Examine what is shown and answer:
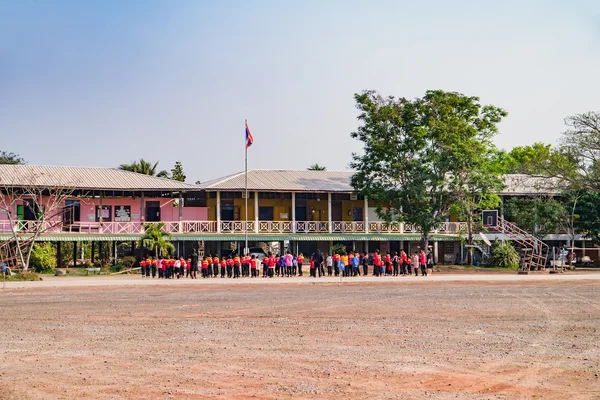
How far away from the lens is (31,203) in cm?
4631

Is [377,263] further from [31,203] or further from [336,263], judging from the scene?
[31,203]

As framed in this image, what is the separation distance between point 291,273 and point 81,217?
14798 millimetres

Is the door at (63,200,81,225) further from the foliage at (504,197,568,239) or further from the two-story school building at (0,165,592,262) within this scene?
the foliage at (504,197,568,239)

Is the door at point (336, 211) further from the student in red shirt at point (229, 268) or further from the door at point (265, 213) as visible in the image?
the student in red shirt at point (229, 268)

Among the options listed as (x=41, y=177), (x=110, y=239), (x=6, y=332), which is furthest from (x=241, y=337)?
(x=41, y=177)

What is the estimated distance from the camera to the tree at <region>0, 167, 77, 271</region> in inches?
1651

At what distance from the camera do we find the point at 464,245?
52.1 metres

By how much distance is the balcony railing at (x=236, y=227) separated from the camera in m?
45.0

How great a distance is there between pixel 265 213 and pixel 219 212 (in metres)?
4.64

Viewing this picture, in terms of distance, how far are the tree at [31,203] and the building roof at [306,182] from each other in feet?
29.1

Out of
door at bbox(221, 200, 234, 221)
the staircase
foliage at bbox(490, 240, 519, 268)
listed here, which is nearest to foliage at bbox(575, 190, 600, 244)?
the staircase

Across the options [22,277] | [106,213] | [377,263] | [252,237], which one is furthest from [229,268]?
[106,213]

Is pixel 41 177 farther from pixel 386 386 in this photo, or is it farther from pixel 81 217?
pixel 386 386

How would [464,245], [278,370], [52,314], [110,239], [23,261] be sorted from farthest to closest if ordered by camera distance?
[464,245] < [110,239] < [23,261] < [52,314] < [278,370]
